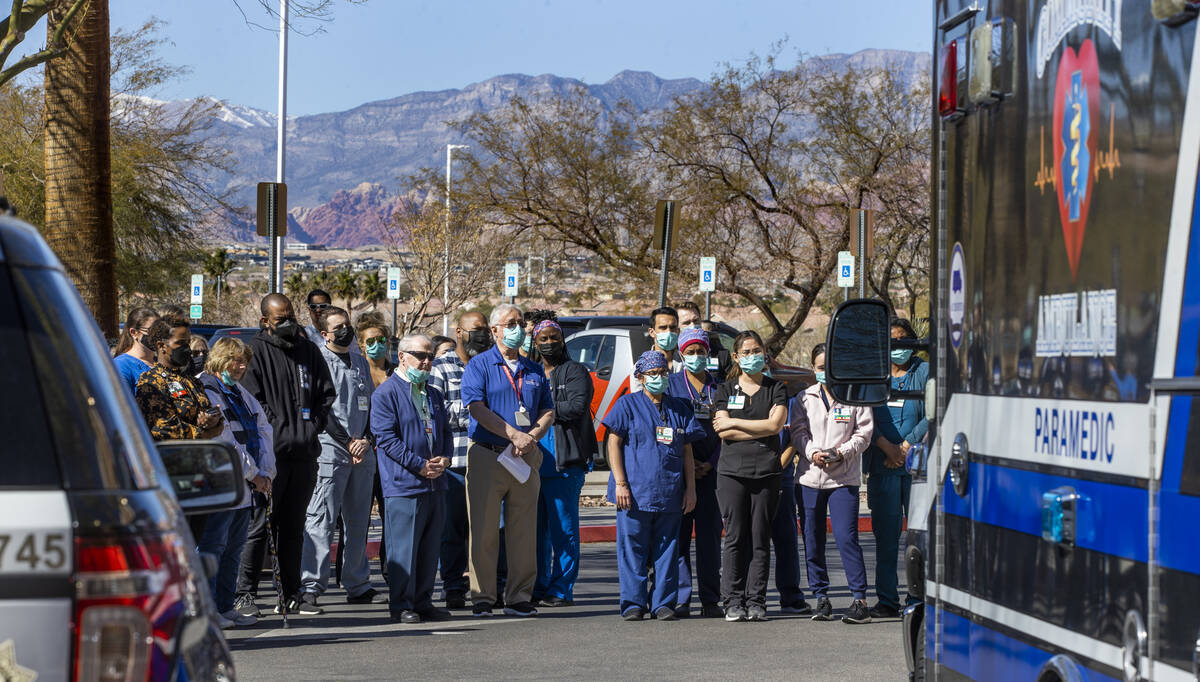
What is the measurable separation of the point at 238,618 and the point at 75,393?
7872 mm

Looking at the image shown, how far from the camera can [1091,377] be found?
11.3 ft

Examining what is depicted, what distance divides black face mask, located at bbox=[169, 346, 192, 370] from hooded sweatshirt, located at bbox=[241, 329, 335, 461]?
985mm

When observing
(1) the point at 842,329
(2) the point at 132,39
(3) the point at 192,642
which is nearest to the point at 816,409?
(1) the point at 842,329

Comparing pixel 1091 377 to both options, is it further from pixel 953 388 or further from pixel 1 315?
pixel 1 315

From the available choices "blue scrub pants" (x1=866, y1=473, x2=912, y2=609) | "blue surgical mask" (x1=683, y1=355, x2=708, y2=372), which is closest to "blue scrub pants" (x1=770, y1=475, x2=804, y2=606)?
"blue scrub pants" (x1=866, y1=473, x2=912, y2=609)

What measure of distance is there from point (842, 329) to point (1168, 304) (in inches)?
76.2

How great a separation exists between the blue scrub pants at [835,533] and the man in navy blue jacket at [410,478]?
8.59 ft

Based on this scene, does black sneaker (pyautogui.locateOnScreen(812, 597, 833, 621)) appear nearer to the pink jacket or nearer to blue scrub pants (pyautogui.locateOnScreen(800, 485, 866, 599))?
blue scrub pants (pyautogui.locateOnScreen(800, 485, 866, 599))

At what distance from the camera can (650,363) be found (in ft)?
36.6

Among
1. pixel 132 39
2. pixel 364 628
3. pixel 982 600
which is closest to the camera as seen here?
pixel 982 600

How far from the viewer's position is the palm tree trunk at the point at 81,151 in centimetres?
1318

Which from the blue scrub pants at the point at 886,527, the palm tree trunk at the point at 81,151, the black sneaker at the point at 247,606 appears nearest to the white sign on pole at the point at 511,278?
the palm tree trunk at the point at 81,151

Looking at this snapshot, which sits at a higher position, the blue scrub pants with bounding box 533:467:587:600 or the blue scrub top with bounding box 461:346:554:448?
the blue scrub top with bounding box 461:346:554:448

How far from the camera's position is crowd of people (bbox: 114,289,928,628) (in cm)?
1062
